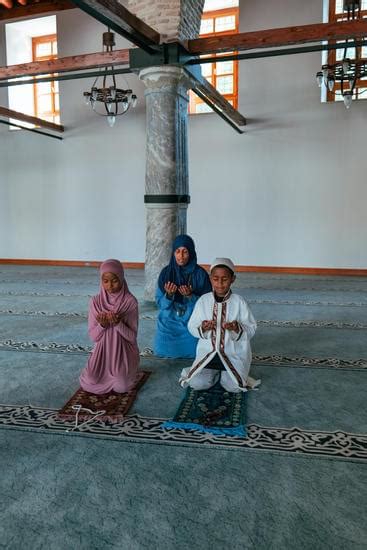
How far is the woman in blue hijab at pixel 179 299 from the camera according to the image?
3.69m

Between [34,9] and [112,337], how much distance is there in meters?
8.51

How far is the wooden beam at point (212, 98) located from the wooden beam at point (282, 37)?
36cm

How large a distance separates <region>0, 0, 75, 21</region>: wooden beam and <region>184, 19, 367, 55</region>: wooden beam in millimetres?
5063

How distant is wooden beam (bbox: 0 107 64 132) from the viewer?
24.9ft

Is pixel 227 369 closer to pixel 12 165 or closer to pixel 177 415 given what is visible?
pixel 177 415

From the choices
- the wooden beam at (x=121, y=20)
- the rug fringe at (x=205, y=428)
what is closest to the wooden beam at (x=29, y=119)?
→ the wooden beam at (x=121, y=20)

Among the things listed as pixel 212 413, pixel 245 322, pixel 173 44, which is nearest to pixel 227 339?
pixel 245 322

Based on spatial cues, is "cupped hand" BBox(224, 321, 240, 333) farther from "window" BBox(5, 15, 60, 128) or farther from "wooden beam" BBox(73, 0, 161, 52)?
"window" BBox(5, 15, 60, 128)

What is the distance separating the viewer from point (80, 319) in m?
5.07

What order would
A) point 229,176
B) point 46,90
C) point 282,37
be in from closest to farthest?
point 282,37 < point 229,176 < point 46,90

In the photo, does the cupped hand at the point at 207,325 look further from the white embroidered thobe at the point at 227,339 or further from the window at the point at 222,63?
the window at the point at 222,63

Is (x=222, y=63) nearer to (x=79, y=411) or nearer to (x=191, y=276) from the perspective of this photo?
(x=191, y=276)

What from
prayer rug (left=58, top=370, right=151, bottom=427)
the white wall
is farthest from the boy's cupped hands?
the white wall

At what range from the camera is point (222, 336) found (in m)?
3.04
